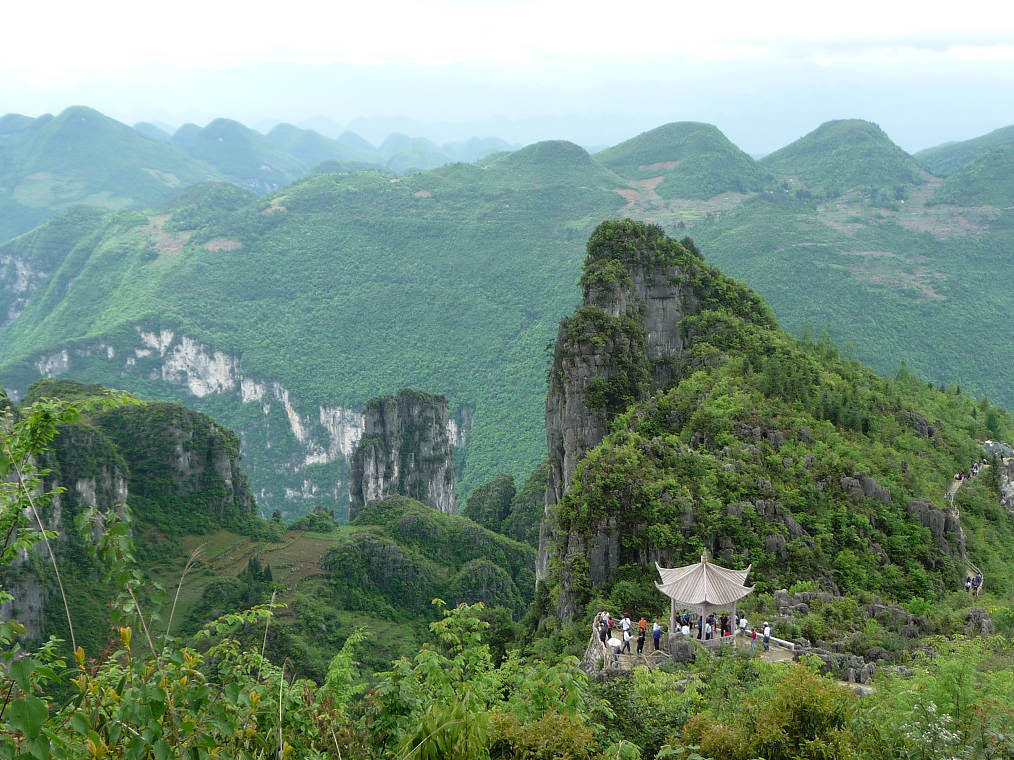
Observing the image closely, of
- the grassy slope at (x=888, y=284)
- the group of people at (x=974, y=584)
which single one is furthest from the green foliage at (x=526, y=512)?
the group of people at (x=974, y=584)

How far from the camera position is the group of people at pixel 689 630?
19578mm

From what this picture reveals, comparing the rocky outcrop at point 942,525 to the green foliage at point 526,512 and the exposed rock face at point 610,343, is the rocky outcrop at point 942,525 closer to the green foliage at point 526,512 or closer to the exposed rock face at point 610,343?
the exposed rock face at point 610,343

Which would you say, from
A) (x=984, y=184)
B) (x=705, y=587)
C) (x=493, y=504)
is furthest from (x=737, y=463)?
(x=984, y=184)

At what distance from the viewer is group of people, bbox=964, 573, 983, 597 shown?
24516 mm

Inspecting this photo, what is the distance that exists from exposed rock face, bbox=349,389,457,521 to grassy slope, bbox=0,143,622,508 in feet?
82.5

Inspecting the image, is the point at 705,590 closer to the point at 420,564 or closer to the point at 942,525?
the point at 942,525

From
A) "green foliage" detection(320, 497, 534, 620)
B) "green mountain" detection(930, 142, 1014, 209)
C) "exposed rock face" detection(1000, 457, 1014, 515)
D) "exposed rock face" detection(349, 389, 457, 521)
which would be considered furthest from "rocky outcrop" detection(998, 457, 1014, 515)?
"green mountain" detection(930, 142, 1014, 209)

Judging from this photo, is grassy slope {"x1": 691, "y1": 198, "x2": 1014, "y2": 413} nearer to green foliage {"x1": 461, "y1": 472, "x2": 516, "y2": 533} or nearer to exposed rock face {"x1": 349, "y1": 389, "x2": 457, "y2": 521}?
green foliage {"x1": 461, "y1": 472, "x2": 516, "y2": 533}

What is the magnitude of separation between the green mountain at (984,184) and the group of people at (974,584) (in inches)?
5384

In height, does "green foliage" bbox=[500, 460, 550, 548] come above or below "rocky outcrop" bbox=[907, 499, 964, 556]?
below

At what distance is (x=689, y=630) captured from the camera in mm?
19844

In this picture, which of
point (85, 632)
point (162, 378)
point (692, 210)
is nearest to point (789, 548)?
point (85, 632)

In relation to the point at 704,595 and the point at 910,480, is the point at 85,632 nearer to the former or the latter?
the point at 704,595

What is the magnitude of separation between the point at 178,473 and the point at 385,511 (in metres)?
→ 17.2
